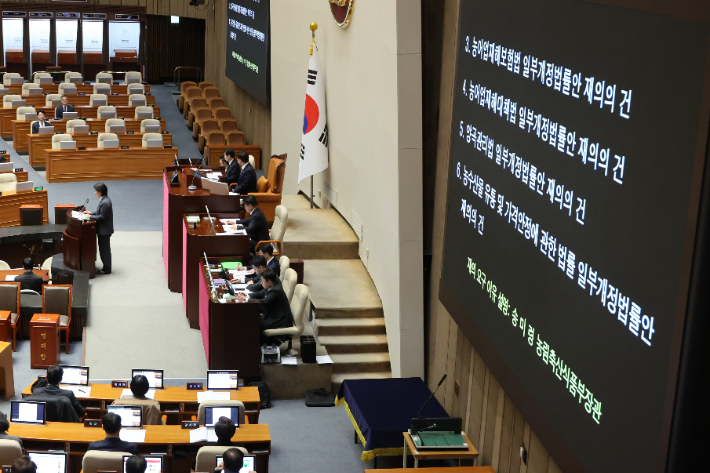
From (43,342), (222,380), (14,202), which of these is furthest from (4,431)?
(14,202)

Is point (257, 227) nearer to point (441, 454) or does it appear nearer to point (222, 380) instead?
point (222, 380)

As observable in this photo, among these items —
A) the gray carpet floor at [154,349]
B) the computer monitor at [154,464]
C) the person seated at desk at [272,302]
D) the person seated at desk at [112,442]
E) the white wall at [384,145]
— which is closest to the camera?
the person seated at desk at [112,442]

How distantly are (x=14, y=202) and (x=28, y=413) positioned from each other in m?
7.90

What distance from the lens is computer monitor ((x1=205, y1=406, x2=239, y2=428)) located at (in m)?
7.57

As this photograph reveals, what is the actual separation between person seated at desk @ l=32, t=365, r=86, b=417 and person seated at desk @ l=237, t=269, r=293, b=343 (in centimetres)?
214

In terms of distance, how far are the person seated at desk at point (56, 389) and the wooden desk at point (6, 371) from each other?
1.51 metres

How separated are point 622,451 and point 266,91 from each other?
1421 cm

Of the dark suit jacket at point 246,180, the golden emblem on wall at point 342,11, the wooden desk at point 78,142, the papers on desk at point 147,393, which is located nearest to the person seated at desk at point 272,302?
the papers on desk at point 147,393

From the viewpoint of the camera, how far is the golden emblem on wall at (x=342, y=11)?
11.4m

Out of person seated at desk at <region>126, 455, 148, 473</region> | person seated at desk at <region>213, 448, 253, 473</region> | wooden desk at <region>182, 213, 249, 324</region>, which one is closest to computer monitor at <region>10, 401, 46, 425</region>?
person seated at desk at <region>126, 455, 148, 473</region>

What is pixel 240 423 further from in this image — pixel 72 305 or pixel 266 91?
pixel 266 91

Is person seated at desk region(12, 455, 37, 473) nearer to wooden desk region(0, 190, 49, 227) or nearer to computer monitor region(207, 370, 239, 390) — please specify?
computer monitor region(207, 370, 239, 390)

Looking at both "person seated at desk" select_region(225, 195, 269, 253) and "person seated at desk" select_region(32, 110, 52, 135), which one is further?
"person seated at desk" select_region(32, 110, 52, 135)

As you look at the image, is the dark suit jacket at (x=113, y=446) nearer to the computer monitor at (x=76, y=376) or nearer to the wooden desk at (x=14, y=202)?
the computer monitor at (x=76, y=376)
